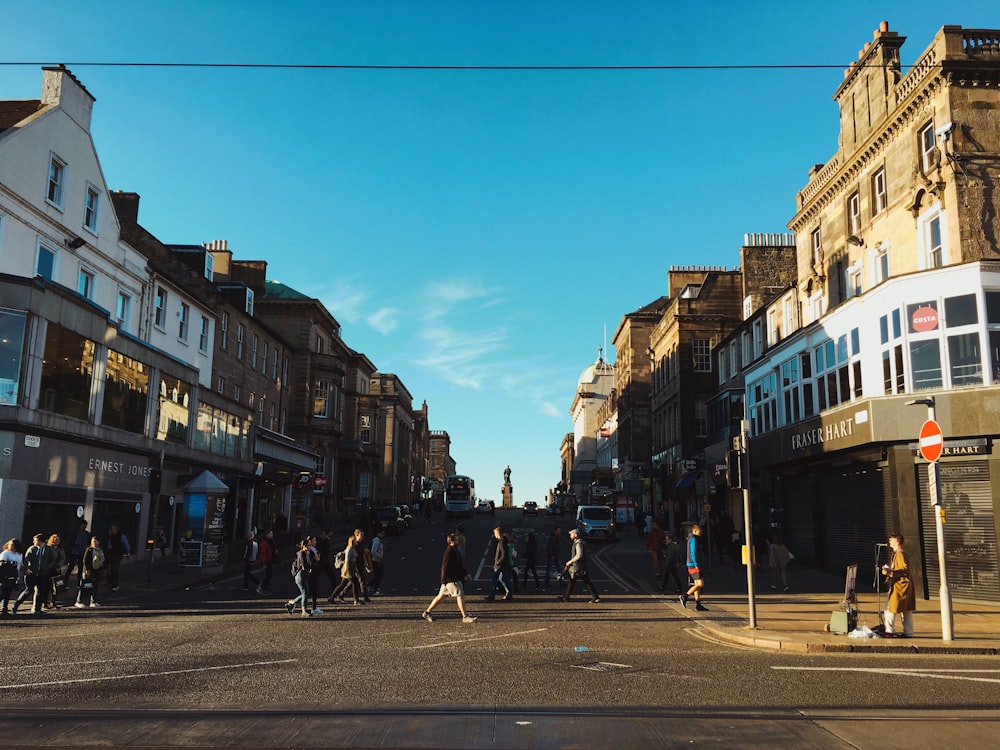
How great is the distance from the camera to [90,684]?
362 inches

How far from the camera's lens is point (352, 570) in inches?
706

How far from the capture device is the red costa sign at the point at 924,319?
19609mm

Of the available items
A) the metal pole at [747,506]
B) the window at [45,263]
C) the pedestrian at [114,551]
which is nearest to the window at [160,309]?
the window at [45,263]

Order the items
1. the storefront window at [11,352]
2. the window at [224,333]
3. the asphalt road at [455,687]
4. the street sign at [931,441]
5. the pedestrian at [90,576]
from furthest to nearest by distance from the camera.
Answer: the window at [224,333]
the storefront window at [11,352]
the pedestrian at [90,576]
the street sign at [931,441]
the asphalt road at [455,687]

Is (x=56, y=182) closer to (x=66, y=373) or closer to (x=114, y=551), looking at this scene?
(x=66, y=373)

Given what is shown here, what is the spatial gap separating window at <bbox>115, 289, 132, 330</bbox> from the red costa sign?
27.4m

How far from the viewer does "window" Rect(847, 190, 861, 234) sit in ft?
83.7

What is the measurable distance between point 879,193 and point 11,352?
26323 millimetres

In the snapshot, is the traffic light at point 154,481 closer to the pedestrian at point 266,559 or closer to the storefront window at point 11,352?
the pedestrian at point 266,559

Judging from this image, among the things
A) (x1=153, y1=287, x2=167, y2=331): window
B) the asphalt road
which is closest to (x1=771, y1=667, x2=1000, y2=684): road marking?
the asphalt road

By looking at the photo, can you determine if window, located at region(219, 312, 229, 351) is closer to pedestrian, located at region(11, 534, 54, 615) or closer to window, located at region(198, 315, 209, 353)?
window, located at region(198, 315, 209, 353)

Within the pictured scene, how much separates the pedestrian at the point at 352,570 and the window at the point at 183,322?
67.2 ft

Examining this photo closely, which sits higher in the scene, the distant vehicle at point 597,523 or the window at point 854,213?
the window at point 854,213

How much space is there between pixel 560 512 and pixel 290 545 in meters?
55.0
